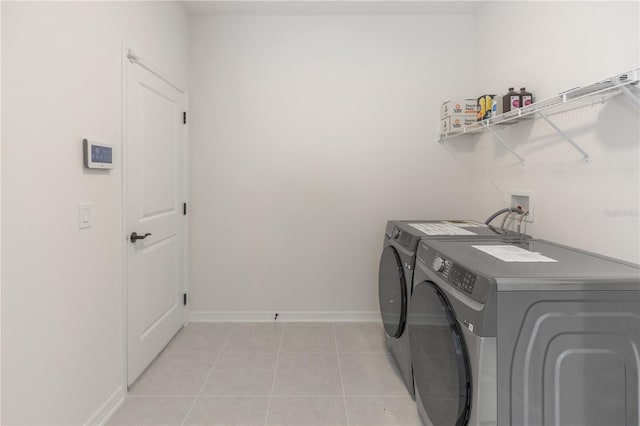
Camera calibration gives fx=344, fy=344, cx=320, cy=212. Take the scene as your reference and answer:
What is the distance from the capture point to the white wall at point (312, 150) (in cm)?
291

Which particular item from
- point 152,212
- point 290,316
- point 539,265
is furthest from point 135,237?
point 539,265

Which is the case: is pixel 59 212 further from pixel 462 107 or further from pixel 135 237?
pixel 462 107

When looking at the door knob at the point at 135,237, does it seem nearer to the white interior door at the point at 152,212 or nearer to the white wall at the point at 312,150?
the white interior door at the point at 152,212

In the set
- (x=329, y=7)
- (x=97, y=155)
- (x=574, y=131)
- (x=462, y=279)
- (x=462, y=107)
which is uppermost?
(x=329, y=7)

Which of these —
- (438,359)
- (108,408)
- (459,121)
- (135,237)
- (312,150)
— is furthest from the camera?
(312,150)

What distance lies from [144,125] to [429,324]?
79.5 inches

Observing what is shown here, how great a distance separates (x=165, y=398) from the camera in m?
1.96

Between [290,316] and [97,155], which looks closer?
[97,155]

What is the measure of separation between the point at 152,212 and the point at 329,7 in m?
2.10

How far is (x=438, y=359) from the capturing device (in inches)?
53.6

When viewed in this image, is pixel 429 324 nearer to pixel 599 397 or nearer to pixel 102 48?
pixel 599 397

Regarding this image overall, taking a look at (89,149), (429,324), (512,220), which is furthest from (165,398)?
(512,220)

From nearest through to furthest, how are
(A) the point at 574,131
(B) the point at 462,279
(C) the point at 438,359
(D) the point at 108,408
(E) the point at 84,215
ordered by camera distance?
(B) the point at 462,279
(C) the point at 438,359
(E) the point at 84,215
(A) the point at 574,131
(D) the point at 108,408

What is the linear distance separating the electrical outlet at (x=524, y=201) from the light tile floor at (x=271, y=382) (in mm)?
1278
